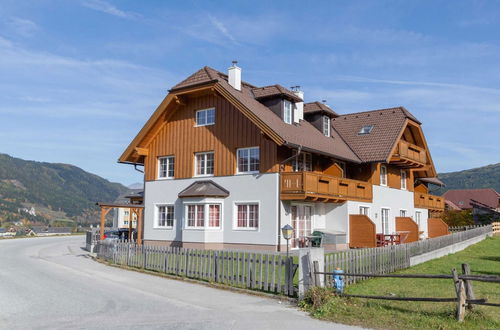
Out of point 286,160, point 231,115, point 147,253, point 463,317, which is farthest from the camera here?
point 231,115

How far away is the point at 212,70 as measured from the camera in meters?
27.3

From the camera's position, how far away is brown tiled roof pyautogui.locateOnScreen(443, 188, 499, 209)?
75125mm

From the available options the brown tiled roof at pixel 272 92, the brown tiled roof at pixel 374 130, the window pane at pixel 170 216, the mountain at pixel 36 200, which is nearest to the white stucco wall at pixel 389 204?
the brown tiled roof at pixel 374 130

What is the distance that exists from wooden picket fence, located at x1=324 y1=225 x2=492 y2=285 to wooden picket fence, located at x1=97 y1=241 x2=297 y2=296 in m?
1.19

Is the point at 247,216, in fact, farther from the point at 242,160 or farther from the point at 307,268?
the point at 307,268

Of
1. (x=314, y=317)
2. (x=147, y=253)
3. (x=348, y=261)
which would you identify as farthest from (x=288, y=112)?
(x=314, y=317)

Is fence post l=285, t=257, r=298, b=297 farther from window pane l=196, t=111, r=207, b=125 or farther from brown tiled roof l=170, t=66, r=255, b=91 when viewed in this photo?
window pane l=196, t=111, r=207, b=125

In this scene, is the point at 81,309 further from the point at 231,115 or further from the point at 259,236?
the point at 231,115

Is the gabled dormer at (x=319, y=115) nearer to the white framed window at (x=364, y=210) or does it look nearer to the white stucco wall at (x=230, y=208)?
the white framed window at (x=364, y=210)

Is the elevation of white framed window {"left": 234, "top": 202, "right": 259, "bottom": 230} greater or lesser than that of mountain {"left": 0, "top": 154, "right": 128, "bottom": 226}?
lesser

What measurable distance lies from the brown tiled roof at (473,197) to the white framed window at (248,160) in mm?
60662

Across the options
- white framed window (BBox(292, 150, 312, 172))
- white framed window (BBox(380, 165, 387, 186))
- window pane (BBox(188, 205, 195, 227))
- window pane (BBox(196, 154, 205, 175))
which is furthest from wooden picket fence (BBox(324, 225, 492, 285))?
window pane (BBox(196, 154, 205, 175))

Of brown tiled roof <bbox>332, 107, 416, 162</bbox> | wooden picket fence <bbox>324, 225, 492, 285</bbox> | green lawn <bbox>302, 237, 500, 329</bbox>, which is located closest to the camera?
green lawn <bbox>302, 237, 500, 329</bbox>

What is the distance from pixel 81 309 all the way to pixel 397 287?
315 inches
